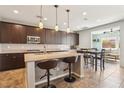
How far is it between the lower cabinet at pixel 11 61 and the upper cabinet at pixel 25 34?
763 mm

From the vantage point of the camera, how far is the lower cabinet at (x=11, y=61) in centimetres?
412

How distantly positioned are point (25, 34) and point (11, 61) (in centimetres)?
159

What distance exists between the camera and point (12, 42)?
4562 millimetres

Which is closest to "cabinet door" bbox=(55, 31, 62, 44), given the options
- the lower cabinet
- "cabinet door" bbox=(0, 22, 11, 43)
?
the lower cabinet

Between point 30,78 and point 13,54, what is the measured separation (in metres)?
2.79

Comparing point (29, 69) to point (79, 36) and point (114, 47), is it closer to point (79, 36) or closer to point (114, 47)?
point (79, 36)

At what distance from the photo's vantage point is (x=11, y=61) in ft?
14.1

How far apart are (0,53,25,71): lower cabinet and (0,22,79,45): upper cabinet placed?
30.0 inches

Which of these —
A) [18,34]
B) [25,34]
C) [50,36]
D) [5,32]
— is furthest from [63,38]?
[5,32]

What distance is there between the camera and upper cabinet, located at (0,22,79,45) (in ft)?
14.3

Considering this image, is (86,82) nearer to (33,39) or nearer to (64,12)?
(64,12)

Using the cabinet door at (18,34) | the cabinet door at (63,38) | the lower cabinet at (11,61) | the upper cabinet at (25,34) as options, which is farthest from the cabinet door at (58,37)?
the lower cabinet at (11,61)

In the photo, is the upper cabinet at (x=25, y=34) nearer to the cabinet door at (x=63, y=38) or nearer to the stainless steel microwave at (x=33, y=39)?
the cabinet door at (x=63, y=38)

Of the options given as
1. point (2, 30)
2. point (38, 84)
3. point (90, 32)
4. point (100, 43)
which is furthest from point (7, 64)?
point (100, 43)
